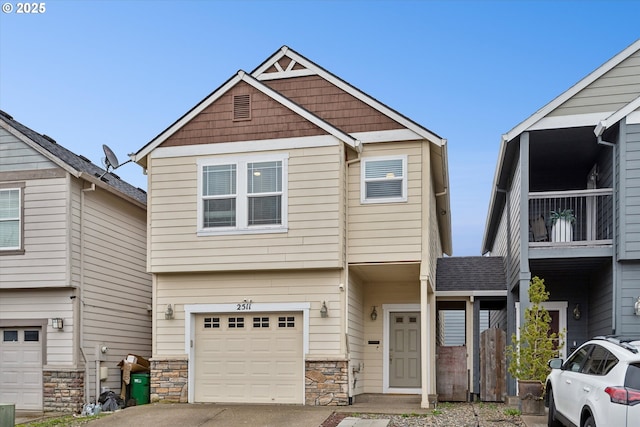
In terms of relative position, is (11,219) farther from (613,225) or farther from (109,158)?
(613,225)

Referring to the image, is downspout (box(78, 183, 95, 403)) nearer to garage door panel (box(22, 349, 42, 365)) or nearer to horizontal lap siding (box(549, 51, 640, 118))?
garage door panel (box(22, 349, 42, 365))

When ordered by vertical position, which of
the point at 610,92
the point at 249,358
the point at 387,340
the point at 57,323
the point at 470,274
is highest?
the point at 610,92

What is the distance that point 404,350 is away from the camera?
1520 centimetres

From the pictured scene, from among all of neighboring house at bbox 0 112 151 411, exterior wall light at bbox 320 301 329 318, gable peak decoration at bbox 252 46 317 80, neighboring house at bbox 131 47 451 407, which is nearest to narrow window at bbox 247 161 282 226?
neighboring house at bbox 131 47 451 407

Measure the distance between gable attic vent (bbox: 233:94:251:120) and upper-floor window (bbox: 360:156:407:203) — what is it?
2.63 meters

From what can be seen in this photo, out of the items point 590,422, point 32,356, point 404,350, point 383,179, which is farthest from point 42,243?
point 590,422

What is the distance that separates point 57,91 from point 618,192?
16.7 m

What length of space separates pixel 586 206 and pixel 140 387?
1080 cm

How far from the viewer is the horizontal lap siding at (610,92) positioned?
1255cm

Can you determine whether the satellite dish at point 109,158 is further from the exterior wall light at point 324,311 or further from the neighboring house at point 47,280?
the exterior wall light at point 324,311

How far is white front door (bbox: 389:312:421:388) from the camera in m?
15.0

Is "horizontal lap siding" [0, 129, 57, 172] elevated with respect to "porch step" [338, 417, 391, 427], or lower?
elevated

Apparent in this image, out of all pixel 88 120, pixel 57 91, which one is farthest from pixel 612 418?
pixel 88 120

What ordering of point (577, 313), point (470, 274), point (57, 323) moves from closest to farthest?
point (57, 323), point (577, 313), point (470, 274)
